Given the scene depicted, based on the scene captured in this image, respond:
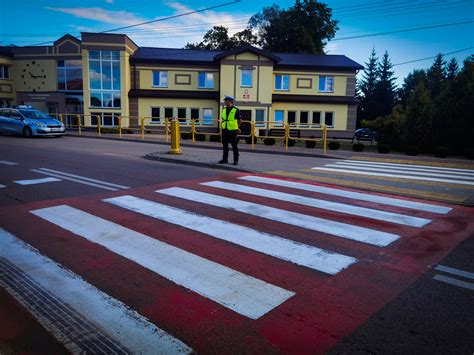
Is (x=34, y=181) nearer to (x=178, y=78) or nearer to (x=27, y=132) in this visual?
(x=27, y=132)

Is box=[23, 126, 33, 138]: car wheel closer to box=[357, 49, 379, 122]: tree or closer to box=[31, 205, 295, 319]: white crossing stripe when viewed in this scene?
box=[31, 205, 295, 319]: white crossing stripe

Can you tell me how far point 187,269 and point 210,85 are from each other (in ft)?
119

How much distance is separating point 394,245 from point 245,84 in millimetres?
34056

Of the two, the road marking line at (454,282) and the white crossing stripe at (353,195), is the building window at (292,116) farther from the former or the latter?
the road marking line at (454,282)

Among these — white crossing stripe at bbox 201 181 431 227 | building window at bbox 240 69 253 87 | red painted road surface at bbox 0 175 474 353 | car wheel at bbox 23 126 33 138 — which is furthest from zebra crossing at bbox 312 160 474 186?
building window at bbox 240 69 253 87

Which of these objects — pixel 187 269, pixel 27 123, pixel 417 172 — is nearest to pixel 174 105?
pixel 27 123

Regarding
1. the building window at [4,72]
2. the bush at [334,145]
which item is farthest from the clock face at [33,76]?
the bush at [334,145]

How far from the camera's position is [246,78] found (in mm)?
37719

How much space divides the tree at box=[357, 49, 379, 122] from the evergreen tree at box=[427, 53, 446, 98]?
31.8 ft

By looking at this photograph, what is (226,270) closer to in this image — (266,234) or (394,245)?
(266,234)

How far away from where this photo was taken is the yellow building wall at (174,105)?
38.4 metres

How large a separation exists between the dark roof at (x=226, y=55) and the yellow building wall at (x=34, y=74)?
11006 millimetres

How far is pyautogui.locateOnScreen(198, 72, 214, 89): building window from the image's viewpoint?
3912 cm

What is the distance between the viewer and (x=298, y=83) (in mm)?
39562
